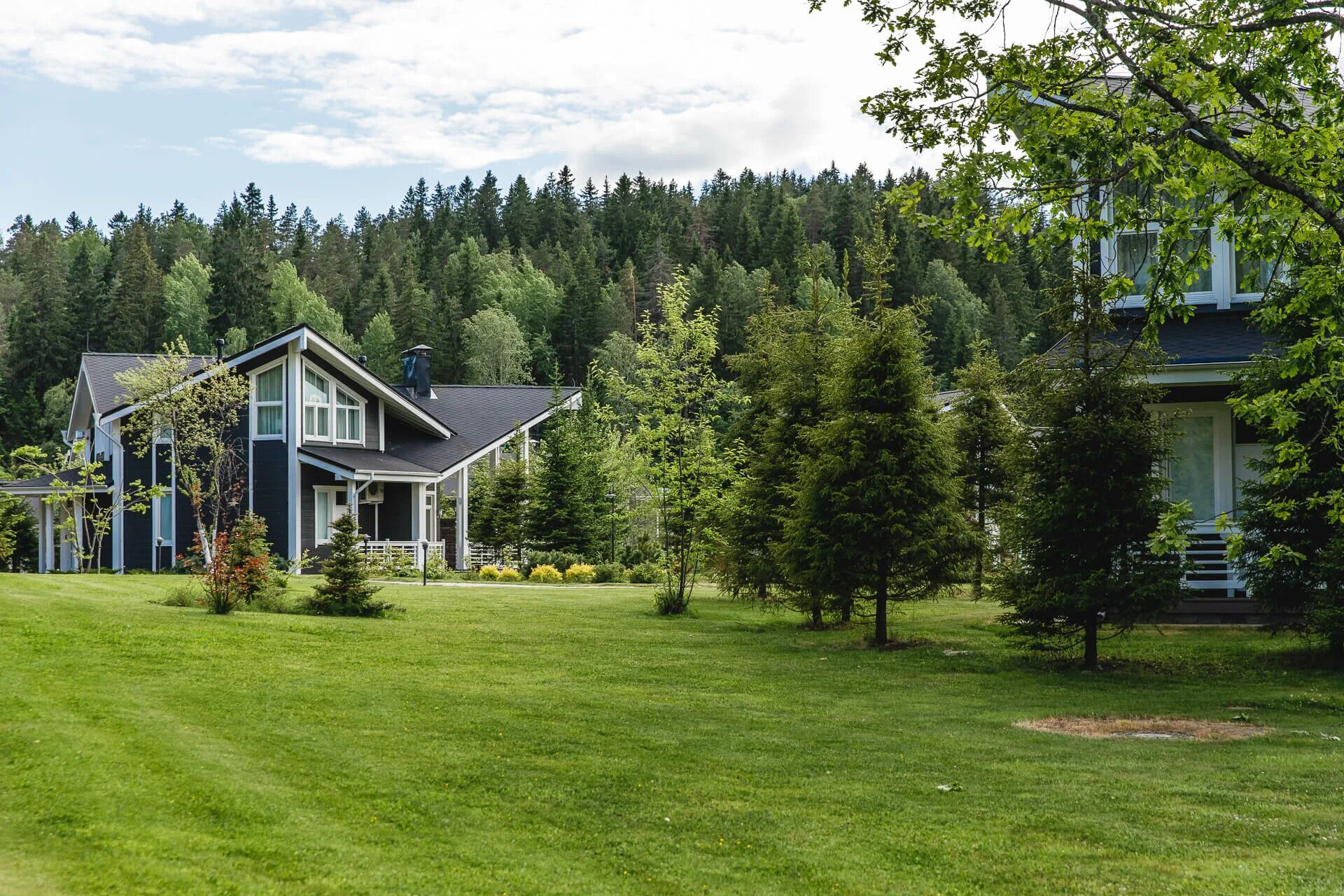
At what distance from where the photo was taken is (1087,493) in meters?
16.2

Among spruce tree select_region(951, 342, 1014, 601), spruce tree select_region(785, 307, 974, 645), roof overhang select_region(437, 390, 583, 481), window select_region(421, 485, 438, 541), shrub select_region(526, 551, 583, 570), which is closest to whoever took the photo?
spruce tree select_region(785, 307, 974, 645)

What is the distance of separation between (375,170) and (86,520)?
158ft

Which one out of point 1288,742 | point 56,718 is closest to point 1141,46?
point 1288,742

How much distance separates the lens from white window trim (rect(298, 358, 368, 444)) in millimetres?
34875

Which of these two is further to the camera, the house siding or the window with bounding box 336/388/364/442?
the window with bounding box 336/388/364/442

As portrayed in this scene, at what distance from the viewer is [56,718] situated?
937 centimetres

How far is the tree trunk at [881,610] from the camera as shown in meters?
19.4

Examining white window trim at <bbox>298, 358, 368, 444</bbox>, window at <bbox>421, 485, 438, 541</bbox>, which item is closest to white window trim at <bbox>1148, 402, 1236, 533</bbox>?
white window trim at <bbox>298, 358, 368, 444</bbox>

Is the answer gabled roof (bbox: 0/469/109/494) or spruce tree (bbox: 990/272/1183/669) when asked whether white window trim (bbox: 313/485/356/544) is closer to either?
gabled roof (bbox: 0/469/109/494)

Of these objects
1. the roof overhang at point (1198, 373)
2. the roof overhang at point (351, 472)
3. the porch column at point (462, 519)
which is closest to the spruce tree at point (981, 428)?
the roof overhang at point (1198, 373)

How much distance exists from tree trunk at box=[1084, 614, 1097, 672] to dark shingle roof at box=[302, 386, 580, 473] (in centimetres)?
2293

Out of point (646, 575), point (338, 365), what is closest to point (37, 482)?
point (338, 365)

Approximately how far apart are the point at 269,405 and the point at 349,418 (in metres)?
2.98

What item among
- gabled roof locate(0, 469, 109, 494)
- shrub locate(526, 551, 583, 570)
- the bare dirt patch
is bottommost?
the bare dirt patch
